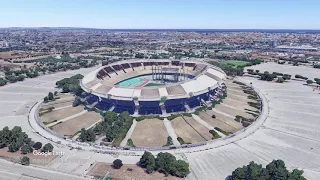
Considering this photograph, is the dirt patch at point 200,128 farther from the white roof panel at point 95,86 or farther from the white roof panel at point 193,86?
the white roof panel at point 95,86

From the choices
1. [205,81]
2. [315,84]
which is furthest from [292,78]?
[205,81]

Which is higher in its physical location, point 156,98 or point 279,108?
point 156,98

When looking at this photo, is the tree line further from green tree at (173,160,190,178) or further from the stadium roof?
the stadium roof

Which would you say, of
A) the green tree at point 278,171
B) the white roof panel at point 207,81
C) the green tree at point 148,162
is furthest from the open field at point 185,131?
the green tree at point 278,171

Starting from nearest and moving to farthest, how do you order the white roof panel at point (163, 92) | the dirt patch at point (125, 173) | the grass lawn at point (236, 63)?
the dirt patch at point (125, 173), the white roof panel at point (163, 92), the grass lawn at point (236, 63)

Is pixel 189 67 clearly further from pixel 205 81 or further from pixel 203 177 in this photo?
pixel 203 177

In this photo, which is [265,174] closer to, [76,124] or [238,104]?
[238,104]
